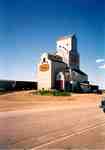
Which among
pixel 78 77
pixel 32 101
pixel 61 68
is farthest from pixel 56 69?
pixel 32 101

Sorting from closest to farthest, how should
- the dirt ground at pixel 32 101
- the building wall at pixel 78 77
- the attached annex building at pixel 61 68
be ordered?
the dirt ground at pixel 32 101 < the attached annex building at pixel 61 68 < the building wall at pixel 78 77

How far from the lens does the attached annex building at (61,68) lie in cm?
6206

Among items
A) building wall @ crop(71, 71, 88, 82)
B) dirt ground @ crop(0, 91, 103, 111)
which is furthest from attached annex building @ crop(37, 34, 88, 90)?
dirt ground @ crop(0, 91, 103, 111)

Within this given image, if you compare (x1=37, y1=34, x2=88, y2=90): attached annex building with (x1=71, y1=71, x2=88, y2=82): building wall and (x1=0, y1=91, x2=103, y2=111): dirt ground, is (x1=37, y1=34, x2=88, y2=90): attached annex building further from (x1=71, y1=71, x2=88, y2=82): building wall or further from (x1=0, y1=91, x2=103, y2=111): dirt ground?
(x1=0, y1=91, x2=103, y2=111): dirt ground

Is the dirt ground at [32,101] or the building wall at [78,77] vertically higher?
the building wall at [78,77]

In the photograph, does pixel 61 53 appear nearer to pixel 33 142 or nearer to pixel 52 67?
pixel 52 67

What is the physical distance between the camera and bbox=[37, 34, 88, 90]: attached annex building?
6206 centimetres

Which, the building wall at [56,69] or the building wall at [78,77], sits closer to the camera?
the building wall at [56,69]

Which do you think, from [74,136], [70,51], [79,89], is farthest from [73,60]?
[74,136]

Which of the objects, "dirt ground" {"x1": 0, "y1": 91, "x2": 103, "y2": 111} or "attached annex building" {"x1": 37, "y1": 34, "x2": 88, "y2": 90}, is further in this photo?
"attached annex building" {"x1": 37, "y1": 34, "x2": 88, "y2": 90}

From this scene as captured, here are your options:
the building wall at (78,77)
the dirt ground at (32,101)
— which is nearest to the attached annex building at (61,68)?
the building wall at (78,77)

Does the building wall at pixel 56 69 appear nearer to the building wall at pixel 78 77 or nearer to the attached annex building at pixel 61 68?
the attached annex building at pixel 61 68

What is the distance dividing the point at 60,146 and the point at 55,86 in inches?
2217

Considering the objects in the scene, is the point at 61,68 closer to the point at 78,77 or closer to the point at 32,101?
the point at 78,77
